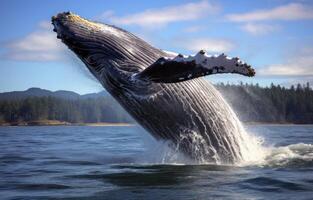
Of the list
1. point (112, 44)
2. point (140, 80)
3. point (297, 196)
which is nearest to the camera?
point (297, 196)

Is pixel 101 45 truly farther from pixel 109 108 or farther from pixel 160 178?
pixel 109 108

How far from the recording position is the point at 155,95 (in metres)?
8.91

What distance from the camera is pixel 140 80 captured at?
28.2ft

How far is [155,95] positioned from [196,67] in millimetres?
1808

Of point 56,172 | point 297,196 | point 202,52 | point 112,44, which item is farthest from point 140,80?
point 297,196

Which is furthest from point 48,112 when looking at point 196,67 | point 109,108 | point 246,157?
point 196,67

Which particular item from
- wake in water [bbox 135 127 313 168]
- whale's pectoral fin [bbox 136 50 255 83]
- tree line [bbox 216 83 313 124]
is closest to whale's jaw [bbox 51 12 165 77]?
whale's pectoral fin [bbox 136 50 255 83]

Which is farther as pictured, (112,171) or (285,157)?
(285,157)

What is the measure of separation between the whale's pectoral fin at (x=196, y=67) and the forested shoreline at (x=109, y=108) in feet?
274

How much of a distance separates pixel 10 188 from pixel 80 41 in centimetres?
314

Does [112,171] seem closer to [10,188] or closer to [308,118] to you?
[10,188]

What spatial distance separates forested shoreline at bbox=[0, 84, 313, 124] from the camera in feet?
368

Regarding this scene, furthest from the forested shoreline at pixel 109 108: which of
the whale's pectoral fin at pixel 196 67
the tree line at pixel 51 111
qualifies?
the whale's pectoral fin at pixel 196 67

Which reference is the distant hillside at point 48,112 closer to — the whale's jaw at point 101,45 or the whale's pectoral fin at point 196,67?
the whale's jaw at point 101,45
